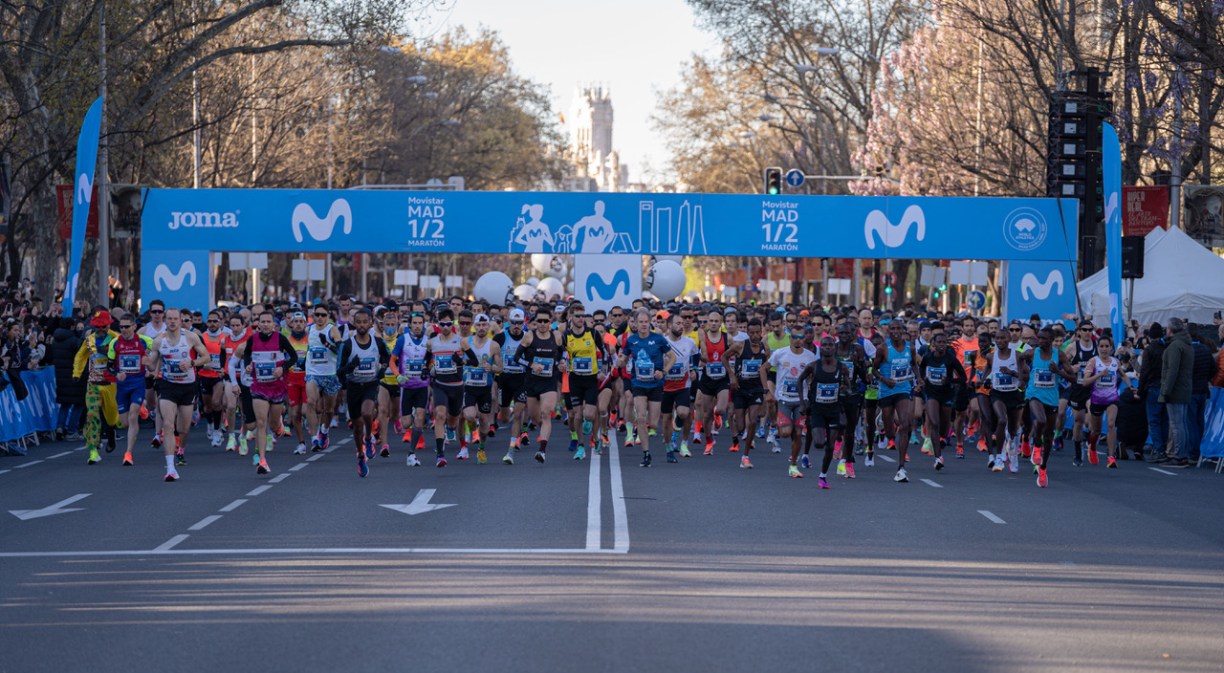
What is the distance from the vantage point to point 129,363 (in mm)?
20953

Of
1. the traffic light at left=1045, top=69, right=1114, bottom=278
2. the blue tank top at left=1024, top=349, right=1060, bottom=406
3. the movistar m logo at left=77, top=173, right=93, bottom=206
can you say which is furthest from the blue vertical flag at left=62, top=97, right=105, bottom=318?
the traffic light at left=1045, top=69, right=1114, bottom=278

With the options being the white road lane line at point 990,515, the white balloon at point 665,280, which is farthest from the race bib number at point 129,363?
the white balloon at point 665,280

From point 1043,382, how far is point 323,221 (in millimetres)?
18025

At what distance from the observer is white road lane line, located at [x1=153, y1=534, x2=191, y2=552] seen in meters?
13.1

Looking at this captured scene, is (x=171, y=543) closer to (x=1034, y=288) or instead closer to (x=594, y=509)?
(x=594, y=509)

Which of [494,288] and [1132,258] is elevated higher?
[1132,258]

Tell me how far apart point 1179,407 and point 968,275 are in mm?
24477

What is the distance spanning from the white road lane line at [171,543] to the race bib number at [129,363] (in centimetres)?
747

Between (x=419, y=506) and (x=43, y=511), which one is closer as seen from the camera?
(x=43, y=511)

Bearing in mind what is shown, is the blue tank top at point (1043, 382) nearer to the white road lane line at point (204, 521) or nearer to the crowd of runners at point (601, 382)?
the crowd of runners at point (601, 382)

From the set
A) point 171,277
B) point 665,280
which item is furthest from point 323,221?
point 665,280

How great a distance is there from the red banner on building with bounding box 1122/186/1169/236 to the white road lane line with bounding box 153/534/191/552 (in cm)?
A: 2539

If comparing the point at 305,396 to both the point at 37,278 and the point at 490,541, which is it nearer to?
the point at 490,541

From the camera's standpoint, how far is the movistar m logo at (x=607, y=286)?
34156mm
